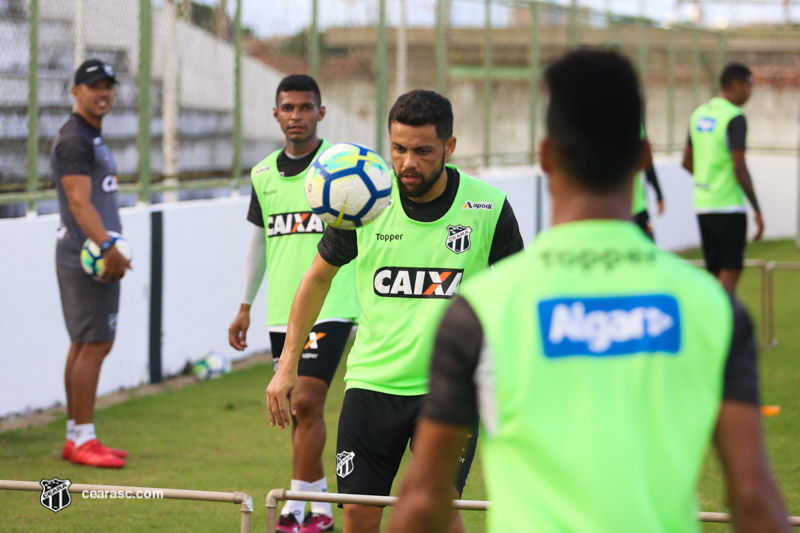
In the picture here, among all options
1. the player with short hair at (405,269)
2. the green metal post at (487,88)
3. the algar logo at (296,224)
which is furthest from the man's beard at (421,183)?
the green metal post at (487,88)

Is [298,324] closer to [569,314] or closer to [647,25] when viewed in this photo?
[569,314]

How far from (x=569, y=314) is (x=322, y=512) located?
439cm

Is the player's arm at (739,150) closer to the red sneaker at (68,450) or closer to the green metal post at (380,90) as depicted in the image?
the green metal post at (380,90)

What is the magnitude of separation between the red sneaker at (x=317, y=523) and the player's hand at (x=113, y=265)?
2157 millimetres

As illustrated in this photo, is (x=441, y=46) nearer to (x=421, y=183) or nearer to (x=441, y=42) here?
(x=441, y=42)

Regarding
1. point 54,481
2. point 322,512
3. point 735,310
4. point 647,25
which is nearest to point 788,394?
point 322,512

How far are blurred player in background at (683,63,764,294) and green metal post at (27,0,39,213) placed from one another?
6202 millimetres

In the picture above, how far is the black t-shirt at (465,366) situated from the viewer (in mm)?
2014

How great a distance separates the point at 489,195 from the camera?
15.0 feet

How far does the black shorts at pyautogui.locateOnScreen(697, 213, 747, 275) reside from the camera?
36.3 feet

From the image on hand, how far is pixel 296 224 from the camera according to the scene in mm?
6395

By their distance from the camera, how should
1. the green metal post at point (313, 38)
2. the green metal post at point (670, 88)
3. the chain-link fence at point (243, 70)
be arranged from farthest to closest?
the green metal post at point (670, 88), the green metal post at point (313, 38), the chain-link fence at point (243, 70)

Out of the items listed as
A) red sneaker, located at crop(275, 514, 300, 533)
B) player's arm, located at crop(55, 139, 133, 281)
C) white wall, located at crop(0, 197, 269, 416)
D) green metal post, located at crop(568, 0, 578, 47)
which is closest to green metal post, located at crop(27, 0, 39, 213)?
white wall, located at crop(0, 197, 269, 416)

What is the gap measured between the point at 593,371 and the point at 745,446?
1.02 ft
